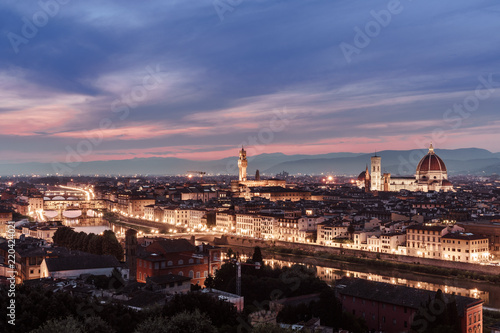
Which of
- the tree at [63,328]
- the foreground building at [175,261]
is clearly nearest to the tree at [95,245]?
the foreground building at [175,261]

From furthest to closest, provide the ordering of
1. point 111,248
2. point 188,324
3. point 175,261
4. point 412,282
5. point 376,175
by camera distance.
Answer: point 376,175, point 111,248, point 412,282, point 175,261, point 188,324

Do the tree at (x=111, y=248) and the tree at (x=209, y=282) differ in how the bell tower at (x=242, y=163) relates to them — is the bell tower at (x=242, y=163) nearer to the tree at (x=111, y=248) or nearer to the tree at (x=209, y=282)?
the tree at (x=111, y=248)

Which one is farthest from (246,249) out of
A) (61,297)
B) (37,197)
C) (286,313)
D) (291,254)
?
(37,197)

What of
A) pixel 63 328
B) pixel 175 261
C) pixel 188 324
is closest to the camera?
pixel 63 328

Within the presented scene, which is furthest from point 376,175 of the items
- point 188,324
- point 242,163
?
point 188,324

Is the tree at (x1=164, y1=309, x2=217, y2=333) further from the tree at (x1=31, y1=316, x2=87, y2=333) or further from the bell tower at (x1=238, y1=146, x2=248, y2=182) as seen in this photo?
the bell tower at (x1=238, y1=146, x2=248, y2=182)

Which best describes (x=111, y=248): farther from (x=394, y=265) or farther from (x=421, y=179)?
(x=421, y=179)

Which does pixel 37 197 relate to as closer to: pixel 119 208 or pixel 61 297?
pixel 119 208

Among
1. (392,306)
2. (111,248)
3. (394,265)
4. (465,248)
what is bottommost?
(394,265)
